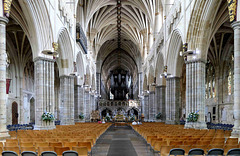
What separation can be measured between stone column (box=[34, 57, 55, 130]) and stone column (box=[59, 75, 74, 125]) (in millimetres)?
6367

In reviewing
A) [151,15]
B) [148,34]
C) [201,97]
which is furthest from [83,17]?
[201,97]

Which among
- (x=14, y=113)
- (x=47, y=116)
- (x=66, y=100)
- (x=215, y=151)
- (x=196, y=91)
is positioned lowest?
(x=14, y=113)

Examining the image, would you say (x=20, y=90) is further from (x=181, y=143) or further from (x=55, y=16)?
(x=181, y=143)

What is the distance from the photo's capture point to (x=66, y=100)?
23531mm

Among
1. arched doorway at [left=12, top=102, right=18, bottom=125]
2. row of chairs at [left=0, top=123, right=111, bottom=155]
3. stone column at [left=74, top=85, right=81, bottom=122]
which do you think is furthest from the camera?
stone column at [left=74, top=85, right=81, bottom=122]

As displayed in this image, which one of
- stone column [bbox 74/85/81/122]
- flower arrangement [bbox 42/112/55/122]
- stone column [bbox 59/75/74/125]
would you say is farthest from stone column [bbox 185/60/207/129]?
stone column [bbox 74/85/81/122]

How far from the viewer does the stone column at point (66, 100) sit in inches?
915

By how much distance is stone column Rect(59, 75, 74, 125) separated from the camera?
2325 centimetres

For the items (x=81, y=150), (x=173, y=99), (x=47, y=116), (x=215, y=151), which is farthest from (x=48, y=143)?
(x=173, y=99)

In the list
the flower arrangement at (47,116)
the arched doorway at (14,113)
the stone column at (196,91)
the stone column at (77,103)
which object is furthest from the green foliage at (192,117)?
the arched doorway at (14,113)

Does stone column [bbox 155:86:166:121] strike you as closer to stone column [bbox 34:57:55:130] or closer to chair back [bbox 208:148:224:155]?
stone column [bbox 34:57:55:130]

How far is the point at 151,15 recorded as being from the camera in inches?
1297

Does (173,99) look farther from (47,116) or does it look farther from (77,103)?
(47,116)

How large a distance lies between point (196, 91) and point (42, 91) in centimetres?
1110
